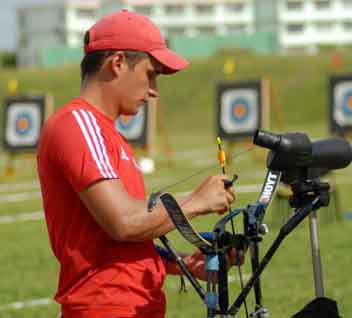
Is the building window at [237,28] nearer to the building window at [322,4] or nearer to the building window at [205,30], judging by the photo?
the building window at [205,30]

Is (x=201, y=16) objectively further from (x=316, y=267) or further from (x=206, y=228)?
(x=316, y=267)

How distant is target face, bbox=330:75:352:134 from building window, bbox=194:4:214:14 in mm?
81686

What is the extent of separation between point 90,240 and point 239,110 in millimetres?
18627

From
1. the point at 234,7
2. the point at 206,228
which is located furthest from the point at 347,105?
the point at 234,7

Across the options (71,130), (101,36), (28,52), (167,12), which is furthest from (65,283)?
(167,12)

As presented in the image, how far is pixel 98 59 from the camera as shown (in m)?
3.81

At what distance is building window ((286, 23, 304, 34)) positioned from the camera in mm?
93500

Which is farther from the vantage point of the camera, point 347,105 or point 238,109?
point 238,109

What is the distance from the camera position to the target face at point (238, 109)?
71.7 ft

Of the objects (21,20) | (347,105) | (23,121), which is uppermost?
(21,20)

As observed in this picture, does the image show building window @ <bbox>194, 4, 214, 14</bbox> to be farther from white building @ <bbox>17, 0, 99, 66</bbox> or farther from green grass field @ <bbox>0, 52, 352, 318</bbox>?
green grass field @ <bbox>0, 52, 352, 318</bbox>

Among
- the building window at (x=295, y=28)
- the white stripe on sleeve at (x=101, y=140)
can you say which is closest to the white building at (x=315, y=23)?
the building window at (x=295, y=28)

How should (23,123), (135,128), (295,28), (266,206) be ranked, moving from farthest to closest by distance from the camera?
(295,28) → (23,123) → (135,128) → (266,206)

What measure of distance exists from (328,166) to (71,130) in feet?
2.43
